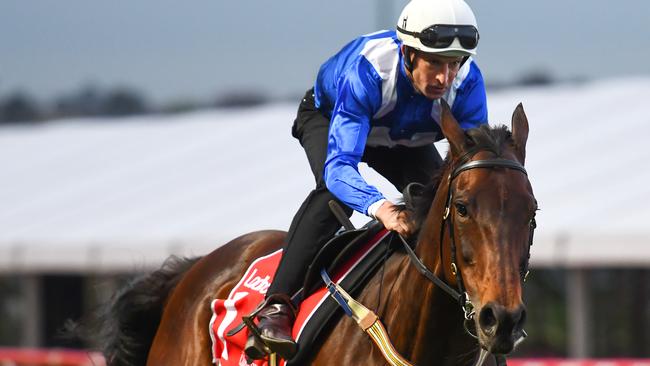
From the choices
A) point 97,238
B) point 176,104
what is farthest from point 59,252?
point 176,104

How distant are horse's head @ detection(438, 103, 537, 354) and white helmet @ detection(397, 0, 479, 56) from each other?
1.32ft

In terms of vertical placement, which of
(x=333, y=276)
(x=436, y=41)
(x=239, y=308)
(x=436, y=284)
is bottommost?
(x=239, y=308)

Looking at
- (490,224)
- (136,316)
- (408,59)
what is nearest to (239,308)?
(136,316)

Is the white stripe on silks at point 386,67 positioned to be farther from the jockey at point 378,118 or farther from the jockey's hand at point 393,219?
the jockey's hand at point 393,219

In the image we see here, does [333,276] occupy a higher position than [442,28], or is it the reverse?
[442,28]

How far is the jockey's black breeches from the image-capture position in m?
5.39

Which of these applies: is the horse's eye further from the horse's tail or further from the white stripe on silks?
the horse's tail

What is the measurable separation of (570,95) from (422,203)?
46.8ft

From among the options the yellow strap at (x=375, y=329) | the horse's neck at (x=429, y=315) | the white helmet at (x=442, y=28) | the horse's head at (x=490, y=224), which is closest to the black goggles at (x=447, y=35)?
the white helmet at (x=442, y=28)

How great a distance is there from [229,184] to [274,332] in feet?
43.3

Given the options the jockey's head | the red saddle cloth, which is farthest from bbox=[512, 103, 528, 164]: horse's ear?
the red saddle cloth

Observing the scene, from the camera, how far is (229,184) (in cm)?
1825

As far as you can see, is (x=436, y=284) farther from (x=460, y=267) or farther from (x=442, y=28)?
(x=442, y=28)

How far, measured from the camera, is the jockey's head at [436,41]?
4.76 metres
